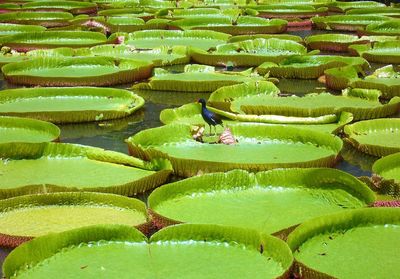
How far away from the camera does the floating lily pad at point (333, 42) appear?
782 centimetres

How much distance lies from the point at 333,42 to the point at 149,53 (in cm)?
189

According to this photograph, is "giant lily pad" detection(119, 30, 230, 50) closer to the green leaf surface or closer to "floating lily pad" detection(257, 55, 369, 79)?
"floating lily pad" detection(257, 55, 369, 79)

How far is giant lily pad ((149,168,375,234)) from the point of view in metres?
3.20

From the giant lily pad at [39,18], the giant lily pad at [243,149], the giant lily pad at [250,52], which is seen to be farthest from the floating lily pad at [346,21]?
the giant lily pad at [243,149]

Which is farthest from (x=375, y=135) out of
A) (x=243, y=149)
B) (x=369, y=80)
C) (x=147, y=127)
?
(x=369, y=80)

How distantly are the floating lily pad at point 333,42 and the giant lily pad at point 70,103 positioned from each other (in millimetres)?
3078

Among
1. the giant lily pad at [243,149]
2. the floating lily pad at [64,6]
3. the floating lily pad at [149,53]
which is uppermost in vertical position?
the giant lily pad at [243,149]

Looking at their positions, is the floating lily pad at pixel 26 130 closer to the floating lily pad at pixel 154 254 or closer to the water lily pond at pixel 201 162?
the water lily pond at pixel 201 162

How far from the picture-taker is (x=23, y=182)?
3.66 metres

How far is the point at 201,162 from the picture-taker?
3811mm

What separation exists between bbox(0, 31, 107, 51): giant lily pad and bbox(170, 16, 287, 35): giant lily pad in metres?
1.34

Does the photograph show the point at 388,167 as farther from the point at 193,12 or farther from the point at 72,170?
the point at 193,12

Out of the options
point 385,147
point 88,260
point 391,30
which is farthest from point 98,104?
point 391,30

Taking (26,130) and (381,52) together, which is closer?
(26,130)
